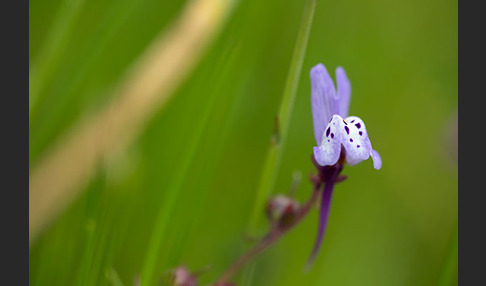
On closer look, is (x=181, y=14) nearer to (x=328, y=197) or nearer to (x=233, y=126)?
(x=233, y=126)

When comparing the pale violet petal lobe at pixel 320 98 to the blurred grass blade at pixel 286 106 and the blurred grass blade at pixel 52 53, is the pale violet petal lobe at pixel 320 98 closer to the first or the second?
the blurred grass blade at pixel 286 106

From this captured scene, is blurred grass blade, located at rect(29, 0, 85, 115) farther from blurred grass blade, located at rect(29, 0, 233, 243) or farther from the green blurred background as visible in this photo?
blurred grass blade, located at rect(29, 0, 233, 243)

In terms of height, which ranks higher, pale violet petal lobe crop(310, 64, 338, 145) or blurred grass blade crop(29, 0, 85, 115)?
blurred grass blade crop(29, 0, 85, 115)

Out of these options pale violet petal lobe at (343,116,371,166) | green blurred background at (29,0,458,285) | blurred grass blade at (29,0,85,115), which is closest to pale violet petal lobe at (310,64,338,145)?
pale violet petal lobe at (343,116,371,166)

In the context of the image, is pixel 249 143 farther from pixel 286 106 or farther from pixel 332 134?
pixel 332 134

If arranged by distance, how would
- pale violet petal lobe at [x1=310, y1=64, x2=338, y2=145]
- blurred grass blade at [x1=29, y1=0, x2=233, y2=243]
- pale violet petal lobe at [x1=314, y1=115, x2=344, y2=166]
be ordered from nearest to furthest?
pale violet petal lobe at [x1=314, y1=115, x2=344, y2=166]
pale violet petal lobe at [x1=310, y1=64, x2=338, y2=145]
blurred grass blade at [x1=29, y1=0, x2=233, y2=243]

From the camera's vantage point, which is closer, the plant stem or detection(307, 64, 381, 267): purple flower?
detection(307, 64, 381, 267): purple flower

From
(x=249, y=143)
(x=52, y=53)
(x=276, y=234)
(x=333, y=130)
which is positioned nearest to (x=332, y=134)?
(x=333, y=130)

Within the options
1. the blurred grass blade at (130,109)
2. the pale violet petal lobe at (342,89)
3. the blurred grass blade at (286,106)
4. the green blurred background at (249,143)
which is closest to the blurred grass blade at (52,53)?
the green blurred background at (249,143)
